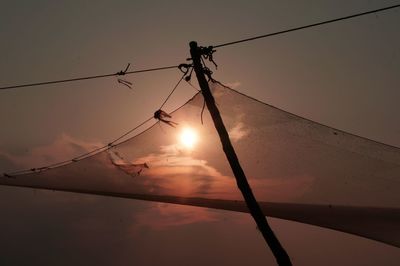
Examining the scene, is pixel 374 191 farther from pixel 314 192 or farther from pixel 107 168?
pixel 107 168

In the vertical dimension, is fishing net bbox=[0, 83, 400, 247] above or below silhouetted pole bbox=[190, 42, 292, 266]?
above

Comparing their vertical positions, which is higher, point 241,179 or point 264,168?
point 264,168

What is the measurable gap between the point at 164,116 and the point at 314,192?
249cm

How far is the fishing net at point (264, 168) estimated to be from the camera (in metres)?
5.27

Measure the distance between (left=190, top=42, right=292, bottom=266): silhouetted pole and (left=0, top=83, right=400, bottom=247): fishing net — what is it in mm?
835

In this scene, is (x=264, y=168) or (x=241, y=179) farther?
(x=264, y=168)

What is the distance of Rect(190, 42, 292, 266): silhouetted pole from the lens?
381 centimetres

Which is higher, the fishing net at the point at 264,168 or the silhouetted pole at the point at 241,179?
the fishing net at the point at 264,168

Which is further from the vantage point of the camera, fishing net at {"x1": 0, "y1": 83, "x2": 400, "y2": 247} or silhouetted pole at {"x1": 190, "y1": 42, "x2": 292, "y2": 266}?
fishing net at {"x1": 0, "y1": 83, "x2": 400, "y2": 247}

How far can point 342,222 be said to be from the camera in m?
5.88

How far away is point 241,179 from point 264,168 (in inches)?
78.8

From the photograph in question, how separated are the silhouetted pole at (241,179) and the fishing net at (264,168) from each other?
835 millimetres

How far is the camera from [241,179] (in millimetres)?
3938

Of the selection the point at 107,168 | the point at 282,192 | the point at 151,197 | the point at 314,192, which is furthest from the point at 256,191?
the point at 107,168
